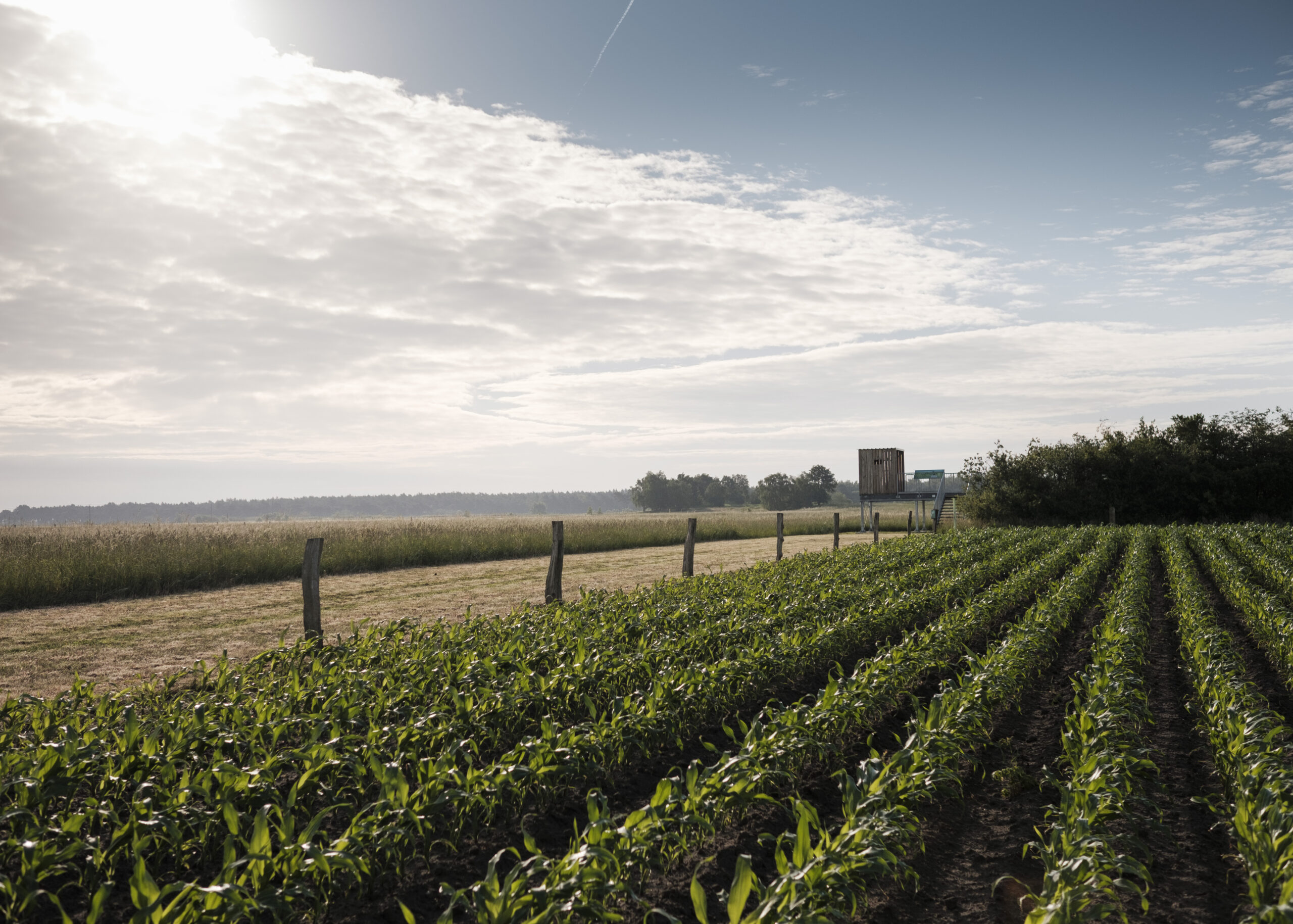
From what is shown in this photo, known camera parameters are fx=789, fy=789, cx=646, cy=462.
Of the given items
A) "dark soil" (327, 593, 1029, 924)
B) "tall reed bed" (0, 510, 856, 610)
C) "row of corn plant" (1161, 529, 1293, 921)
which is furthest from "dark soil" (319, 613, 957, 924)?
"tall reed bed" (0, 510, 856, 610)

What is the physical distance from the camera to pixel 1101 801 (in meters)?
4.73

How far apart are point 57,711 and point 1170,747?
9.26 m

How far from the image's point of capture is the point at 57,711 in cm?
625

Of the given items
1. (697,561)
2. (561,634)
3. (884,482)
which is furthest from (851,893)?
(884,482)

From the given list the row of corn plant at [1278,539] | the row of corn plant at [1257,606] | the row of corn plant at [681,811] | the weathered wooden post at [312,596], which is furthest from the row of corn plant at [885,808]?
the row of corn plant at [1278,539]

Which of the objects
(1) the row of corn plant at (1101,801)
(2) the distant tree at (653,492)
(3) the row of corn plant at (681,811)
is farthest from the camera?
(2) the distant tree at (653,492)

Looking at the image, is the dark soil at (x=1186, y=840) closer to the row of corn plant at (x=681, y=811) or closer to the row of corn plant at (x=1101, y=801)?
the row of corn plant at (x=1101, y=801)

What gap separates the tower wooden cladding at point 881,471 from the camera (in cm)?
4169

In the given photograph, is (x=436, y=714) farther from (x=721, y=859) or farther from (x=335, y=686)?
(x=721, y=859)

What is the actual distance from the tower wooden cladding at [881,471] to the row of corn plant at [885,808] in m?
33.7

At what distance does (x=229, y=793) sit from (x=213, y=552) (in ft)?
58.9

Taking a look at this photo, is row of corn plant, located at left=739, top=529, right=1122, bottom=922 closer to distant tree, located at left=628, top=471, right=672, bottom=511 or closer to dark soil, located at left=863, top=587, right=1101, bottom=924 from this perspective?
dark soil, located at left=863, top=587, right=1101, bottom=924

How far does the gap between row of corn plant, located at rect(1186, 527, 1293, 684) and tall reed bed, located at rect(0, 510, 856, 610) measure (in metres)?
20.2

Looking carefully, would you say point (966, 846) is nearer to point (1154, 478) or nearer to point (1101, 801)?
point (1101, 801)
